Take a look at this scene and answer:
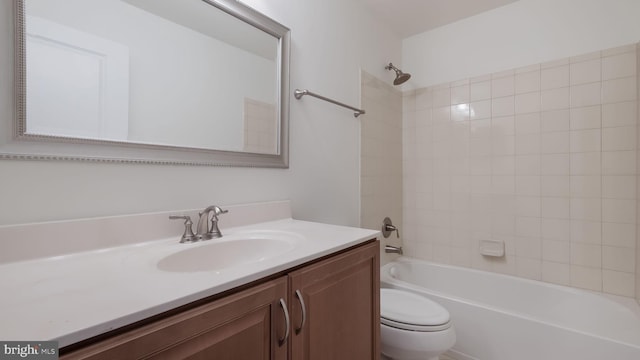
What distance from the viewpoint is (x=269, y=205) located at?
49.6 inches

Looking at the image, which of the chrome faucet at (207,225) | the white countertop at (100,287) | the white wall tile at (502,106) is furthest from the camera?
the white wall tile at (502,106)

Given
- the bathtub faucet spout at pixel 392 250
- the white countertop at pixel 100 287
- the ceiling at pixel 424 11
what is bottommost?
the bathtub faucet spout at pixel 392 250

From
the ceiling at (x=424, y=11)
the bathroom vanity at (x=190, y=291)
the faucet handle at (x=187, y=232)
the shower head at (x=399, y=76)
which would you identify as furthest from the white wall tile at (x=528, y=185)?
the faucet handle at (x=187, y=232)

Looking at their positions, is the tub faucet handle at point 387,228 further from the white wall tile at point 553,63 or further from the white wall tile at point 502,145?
the white wall tile at point 553,63

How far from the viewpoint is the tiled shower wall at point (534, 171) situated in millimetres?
1615

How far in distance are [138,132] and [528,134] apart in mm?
2298

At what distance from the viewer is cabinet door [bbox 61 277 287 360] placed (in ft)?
1.40

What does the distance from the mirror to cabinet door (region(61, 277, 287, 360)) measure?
60cm

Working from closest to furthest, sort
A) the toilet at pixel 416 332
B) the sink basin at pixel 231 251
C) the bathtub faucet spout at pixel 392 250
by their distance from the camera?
the sink basin at pixel 231 251
the toilet at pixel 416 332
the bathtub faucet spout at pixel 392 250

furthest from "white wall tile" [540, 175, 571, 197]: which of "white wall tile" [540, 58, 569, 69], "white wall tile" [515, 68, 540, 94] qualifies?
"white wall tile" [540, 58, 569, 69]

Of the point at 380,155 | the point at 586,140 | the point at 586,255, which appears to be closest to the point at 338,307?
the point at 380,155

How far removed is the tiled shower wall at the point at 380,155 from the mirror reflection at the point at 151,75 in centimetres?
86

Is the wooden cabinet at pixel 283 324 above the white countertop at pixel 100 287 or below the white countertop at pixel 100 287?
below

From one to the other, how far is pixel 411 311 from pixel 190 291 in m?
1.20
